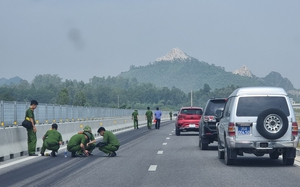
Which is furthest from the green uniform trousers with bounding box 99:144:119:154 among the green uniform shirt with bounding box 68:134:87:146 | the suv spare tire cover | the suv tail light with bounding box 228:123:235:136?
the suv spare tire cover

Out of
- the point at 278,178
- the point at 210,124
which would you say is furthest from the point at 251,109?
the point at 210,124

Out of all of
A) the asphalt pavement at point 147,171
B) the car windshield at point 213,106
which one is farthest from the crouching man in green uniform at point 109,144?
the car windshield at point 213,106

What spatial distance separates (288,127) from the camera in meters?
17.4

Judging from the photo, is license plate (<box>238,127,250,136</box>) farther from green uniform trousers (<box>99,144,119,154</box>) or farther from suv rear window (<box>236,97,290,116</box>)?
green uniform trousers (<box>99,144,119,154</box>)

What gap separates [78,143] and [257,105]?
6372mm

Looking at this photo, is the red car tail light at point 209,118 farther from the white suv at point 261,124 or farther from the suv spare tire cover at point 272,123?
the suv spare tire cover at point 272,123

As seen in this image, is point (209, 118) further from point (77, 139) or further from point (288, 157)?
point (288, 157)

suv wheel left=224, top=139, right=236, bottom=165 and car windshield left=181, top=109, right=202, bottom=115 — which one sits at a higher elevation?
car windshield left=181, top=109, right=202, bottom=115

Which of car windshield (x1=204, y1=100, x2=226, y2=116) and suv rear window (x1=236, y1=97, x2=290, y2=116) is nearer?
suv rear window (x1=236, y1=97, x2=290, y2=116)

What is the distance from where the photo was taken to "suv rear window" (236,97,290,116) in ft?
58.0

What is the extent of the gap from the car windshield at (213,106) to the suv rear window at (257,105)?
8.57 meters

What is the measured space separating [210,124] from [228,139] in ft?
25.7

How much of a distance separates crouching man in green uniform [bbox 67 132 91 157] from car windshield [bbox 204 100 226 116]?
647 cm

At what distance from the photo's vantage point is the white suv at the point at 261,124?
1731 centimetres
